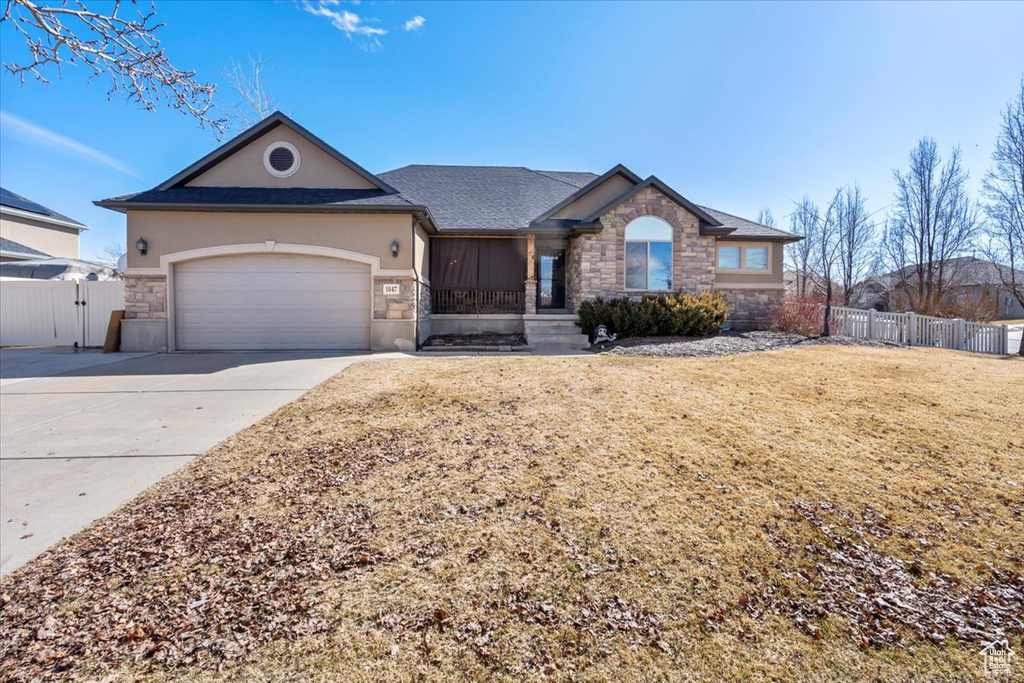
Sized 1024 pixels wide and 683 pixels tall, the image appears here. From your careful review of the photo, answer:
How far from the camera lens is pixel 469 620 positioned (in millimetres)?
2018

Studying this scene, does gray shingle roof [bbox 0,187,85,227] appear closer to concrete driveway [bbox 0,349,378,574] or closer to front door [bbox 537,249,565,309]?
concrete driveway [bbox 0,349,378,574]

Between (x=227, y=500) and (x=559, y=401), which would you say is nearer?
(x=227, y=500)

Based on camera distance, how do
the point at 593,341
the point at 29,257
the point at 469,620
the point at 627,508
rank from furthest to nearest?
1. the point at 29,257
2. the point at 593,341
3. the point at 627,508
4. the point at 469,620

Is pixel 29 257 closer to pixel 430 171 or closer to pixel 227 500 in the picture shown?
pixel 430 171

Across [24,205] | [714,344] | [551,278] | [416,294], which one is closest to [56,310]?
[416,294]

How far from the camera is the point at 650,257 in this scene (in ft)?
42.6

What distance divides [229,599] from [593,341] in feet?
34.9

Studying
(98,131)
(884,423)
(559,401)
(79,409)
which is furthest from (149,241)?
(884,423)

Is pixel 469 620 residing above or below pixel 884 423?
below

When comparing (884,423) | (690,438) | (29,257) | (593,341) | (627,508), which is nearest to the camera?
(627,508)

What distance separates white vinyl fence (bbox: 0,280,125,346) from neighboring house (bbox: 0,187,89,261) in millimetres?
8015

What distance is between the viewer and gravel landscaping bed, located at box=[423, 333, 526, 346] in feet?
38.9

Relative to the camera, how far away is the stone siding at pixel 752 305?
14.5m

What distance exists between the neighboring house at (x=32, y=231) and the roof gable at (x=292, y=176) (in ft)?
42.1
